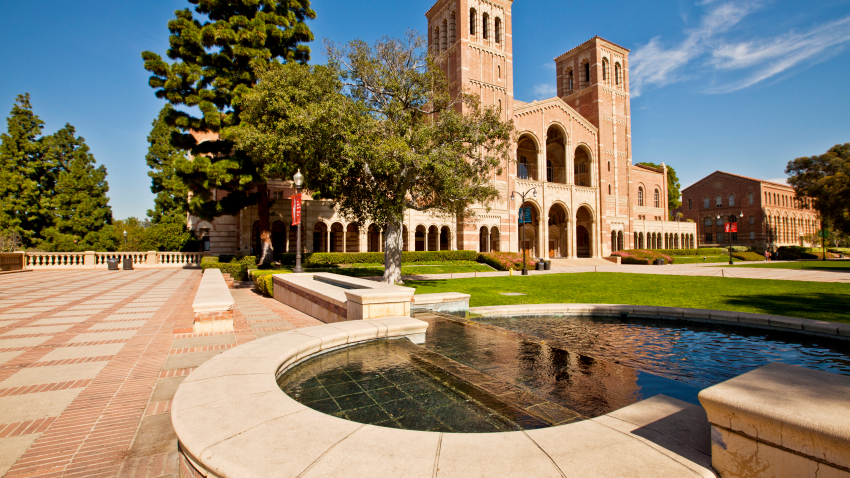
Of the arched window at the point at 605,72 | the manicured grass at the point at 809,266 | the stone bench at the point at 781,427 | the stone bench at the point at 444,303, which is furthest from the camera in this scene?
the arched window at the point at 605,72

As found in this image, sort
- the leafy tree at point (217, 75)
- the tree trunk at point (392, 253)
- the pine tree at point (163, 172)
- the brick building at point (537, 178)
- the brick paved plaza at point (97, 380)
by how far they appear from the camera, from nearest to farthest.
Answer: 1. the brick paved plaza at point (97, 380)
2. the tree trunk at point (392, 253)
3. the leafy tree at point (217, 75)
4. the brick building at point (537, 178)
5. the pine tree at point (163, 172)

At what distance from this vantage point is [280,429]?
2676mm

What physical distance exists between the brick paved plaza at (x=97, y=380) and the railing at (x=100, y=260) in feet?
67.3

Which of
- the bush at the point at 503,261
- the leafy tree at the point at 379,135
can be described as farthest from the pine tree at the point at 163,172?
the bush at the point at 503,261

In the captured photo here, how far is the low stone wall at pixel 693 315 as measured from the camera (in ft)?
23.3

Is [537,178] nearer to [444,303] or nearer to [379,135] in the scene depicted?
[379,135]

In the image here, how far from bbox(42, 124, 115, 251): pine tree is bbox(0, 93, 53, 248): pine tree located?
35.7 inches

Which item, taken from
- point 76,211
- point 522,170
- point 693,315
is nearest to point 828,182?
point 522,170

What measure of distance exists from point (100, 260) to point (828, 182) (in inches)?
2637

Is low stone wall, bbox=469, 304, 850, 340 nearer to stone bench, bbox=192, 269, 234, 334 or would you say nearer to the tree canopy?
stone bench, bbox=192, 269, 234, 334

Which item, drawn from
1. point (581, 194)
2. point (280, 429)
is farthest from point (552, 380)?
point (581, 194)

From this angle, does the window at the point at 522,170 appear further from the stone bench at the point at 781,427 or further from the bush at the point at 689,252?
the stone bench at the point at 781,427

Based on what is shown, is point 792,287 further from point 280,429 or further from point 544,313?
point 280,429

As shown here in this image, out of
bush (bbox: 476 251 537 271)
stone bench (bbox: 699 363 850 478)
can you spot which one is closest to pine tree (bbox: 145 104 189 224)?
bush (bbox: 476 251 537 271)
